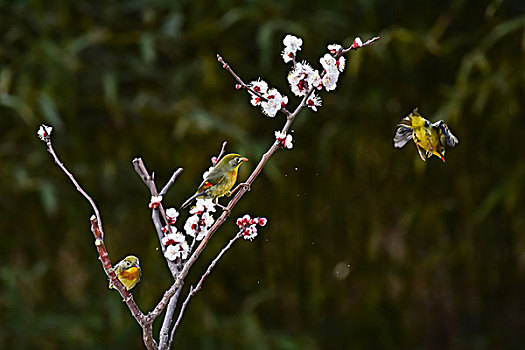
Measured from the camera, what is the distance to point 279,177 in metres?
1.34

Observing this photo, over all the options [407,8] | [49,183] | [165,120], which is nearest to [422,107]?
[407,8]

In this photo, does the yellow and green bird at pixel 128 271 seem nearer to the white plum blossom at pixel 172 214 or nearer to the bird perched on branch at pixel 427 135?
the white plum blossom at pixel 172 214

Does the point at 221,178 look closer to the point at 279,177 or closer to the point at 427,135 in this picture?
the point at 427,135

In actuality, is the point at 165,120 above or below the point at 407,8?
below

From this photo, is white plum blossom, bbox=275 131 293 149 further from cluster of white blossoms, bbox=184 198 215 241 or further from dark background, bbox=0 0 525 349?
dark background, bbox=0 0 525 349

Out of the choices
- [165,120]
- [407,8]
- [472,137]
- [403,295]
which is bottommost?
[403,295]

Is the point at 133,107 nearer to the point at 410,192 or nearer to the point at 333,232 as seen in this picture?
the point at 333,232

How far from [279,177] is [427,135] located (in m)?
0.99

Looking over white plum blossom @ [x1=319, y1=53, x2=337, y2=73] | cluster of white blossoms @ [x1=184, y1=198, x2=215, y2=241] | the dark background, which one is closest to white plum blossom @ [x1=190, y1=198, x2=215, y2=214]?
cluster of white blossoms @ [x1=184, y1=198, x2=215, y2=241]

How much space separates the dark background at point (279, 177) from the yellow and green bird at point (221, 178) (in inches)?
34.9

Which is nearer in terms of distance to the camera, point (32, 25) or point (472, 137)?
point (472, 137)

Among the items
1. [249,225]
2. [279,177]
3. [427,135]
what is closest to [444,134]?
[427,135]

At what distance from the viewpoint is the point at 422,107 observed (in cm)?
135

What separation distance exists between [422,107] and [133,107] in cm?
62
